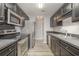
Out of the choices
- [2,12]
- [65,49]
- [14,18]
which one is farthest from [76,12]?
[2,12]

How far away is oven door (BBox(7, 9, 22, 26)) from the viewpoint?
157 cm

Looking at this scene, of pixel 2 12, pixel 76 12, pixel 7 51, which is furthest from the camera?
pixel 76 12

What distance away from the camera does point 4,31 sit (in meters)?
1.60

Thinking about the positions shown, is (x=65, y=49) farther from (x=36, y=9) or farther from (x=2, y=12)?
(x=2, y=12)

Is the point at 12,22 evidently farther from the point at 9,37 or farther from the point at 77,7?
the point at 77,7

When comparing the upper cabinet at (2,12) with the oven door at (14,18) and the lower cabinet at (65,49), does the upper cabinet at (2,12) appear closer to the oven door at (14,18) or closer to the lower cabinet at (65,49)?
the oven door at (14,18)

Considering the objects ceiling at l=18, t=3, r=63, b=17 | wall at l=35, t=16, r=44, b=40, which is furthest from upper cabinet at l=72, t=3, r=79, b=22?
wall at l=35, t=16, r=44, b=40

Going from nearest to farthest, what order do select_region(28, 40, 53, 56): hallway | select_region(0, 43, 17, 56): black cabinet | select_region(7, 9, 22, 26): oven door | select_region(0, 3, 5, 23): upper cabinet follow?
select_region(0, 43, 17, 56): black cabinet → select_region(0, 3, 5, 23): upper cabinet → select_region(7, 9, 22, 26): oven door → select_region(28, 40, 53, 56): hallway

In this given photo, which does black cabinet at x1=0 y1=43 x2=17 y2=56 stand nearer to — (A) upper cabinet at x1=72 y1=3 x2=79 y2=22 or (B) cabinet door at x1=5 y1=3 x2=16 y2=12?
(B) cabinet door at x1=5 y1=3 x2=16 y2=12

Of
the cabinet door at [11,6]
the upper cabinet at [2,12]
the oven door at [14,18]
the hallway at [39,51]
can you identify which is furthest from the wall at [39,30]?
the upper cabinet at [2,12]

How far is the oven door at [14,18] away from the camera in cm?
157

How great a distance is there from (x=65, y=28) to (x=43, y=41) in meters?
0.51

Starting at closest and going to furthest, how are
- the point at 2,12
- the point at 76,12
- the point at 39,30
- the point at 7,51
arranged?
the point at 7,51 → the point at 2,12 → the point at 76,12 → the point at 39,30

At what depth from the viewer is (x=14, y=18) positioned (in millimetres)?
1657
